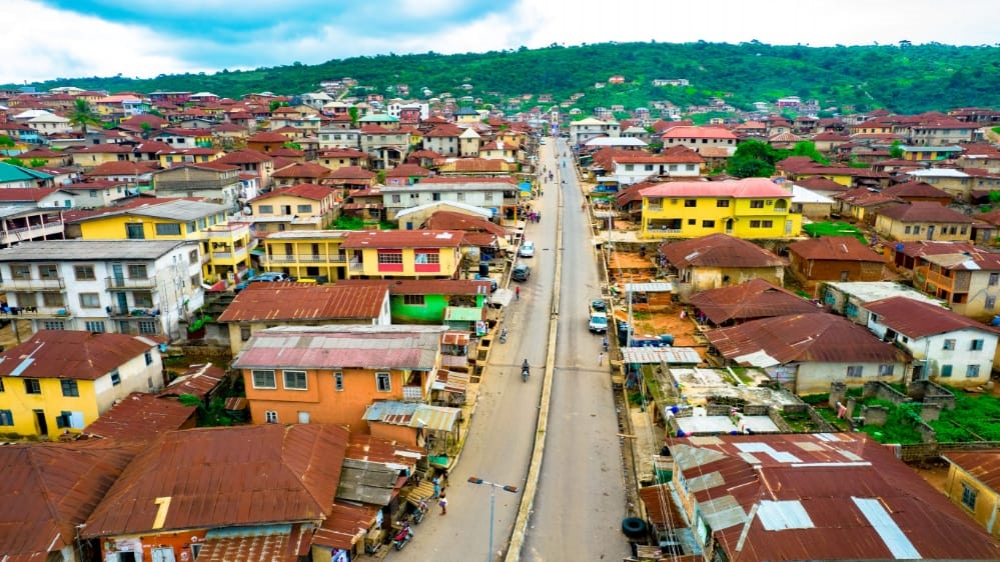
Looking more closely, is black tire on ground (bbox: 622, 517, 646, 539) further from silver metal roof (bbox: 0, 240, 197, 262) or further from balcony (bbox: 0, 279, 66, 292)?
balcony (bbox: 0, 279, 66, 292)

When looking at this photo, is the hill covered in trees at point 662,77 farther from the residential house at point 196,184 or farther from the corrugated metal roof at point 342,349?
the corrugated metal roof at point 342,349

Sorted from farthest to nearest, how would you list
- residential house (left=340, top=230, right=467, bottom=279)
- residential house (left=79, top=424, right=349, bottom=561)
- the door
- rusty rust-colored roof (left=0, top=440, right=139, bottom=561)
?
residential house (left=340, top=230, right=467, bottom=279) → the door → residential house (left=79, top=424, right=349, bottom=561) → rusty rust-colored roof (left=0, top=440, right=139, bottom=561)

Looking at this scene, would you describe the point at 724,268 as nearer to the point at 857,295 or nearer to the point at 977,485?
the point at 857,295

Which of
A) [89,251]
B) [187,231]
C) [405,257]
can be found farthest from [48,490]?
[187,231]

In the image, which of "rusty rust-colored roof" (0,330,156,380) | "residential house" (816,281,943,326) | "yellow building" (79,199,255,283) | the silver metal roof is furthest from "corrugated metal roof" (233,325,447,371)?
"residential house" (816,281,943,326)

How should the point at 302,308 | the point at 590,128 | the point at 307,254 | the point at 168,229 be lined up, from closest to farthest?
the point at 302,308 < the point at 168,229 < the point at 307,254 < the point at 590,128

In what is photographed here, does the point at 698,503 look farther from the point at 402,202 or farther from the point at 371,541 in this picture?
the point at 402,202

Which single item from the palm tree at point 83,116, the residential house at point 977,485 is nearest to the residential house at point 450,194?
the residential house at point 977,485
